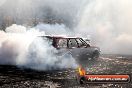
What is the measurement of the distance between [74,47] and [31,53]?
2641 millimetres

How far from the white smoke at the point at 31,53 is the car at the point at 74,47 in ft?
0.96

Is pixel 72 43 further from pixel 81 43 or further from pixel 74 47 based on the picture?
pixel 81 43

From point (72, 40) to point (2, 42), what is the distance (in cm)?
435

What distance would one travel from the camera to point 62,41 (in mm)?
15539

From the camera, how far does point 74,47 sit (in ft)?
51.8

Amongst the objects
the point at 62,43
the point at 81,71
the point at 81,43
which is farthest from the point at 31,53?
the point at 81,43

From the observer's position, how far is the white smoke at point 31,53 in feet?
48.3

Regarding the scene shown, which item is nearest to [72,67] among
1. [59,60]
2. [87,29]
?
[59,60]

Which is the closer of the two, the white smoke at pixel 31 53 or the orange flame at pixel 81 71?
the orange flame at pixel 81 71

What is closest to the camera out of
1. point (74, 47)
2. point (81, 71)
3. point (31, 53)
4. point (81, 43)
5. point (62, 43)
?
point (81, 71)

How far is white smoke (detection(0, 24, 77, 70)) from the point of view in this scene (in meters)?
14.7

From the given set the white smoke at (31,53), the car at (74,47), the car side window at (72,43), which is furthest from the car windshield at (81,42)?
the white smoke at (31,53)

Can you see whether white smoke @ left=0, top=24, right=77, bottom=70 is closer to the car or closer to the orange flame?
the car

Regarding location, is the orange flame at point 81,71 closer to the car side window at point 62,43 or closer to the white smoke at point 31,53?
the white smoke at point 31,53
